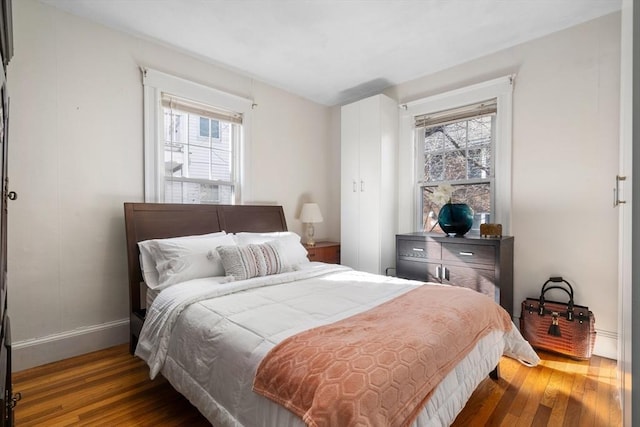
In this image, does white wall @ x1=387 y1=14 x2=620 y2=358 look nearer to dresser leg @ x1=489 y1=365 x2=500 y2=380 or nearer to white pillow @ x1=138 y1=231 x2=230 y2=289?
dresser leg @ x1=489 y1=365 x2=500 y2=380

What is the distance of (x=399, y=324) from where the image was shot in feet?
4.64

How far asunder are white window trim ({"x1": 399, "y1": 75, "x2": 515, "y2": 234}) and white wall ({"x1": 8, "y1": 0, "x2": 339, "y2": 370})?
2.55 m

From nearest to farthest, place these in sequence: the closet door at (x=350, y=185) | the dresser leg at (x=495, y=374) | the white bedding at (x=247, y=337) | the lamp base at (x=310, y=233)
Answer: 1. the white bedding at (x=247, y=337)
2. the dresser leg at (x=495, y=374)
3. the closet door at (x=350, y=185)
4. the lamp base at (x=310, y=233)

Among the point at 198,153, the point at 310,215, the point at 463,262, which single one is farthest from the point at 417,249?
the point at 198,153

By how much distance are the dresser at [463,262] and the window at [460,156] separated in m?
0.54

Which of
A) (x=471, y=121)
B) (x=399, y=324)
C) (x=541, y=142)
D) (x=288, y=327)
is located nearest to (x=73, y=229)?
(x=288, y=327)

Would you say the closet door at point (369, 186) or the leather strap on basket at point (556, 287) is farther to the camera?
the closet door at point (369, 186)

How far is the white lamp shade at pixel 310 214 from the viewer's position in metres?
3.86

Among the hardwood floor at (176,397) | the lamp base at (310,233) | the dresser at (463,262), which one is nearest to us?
the hardwood floor at (176,397)

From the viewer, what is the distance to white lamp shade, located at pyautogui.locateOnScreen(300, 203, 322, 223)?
3863 millimetres

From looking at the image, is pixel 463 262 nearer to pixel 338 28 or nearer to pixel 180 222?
pixel 338 28

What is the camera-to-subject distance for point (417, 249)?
3.11m

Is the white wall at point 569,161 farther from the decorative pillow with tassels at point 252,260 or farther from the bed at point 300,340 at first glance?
the decorative pillow with tassels at point 252,260

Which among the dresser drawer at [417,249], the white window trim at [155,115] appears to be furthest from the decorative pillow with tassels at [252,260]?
the dresser drawer at [417,249]
